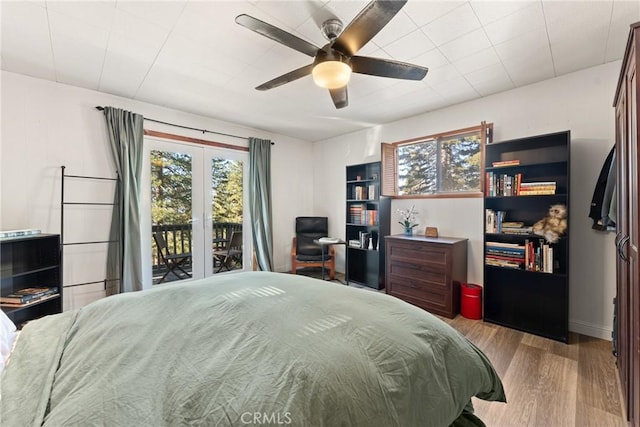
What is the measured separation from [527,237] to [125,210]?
444cm

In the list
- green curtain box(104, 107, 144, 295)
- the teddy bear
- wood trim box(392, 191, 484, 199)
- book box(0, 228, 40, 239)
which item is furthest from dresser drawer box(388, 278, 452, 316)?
book box(0, 228, 40, 239)

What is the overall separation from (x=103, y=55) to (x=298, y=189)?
130 inches

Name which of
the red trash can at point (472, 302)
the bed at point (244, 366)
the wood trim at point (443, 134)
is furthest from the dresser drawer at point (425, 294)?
the wood trim at point (443, 134)

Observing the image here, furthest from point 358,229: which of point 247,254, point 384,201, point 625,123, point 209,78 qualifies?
point 625,123

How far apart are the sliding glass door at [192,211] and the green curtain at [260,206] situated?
16 cm

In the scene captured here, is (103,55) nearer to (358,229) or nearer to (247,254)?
(247,254)

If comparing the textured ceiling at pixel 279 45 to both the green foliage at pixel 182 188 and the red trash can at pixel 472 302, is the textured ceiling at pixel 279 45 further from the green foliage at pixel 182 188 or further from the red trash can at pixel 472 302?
the red trash can at pixel 472 302

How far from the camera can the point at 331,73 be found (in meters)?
1.86

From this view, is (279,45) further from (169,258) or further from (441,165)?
(169,258)

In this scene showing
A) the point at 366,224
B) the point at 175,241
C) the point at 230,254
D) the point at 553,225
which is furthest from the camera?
the point at 230,254

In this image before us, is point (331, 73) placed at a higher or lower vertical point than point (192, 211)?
higher

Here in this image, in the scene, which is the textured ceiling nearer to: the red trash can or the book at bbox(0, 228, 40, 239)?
the book at bbox(0, 228, 40, 239)

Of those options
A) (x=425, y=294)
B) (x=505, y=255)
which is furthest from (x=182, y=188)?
(x=505, y=255)

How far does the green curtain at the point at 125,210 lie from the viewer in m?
3.20
